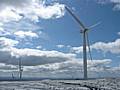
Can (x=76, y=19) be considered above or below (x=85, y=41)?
above

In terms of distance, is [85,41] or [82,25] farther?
[82,25]

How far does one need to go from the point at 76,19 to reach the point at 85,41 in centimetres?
1589

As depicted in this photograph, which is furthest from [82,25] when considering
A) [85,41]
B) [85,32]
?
[85,41]

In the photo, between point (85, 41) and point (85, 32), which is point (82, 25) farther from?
point (85, 41)

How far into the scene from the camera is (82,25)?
172 m

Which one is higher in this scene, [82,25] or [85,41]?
A: [82,25]

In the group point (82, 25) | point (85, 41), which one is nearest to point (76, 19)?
point (82, 25)

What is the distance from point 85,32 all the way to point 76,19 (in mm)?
8937

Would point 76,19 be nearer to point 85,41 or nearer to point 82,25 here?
point 82,25

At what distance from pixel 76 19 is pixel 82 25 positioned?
538 centimetres

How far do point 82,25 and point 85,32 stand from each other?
4330mm

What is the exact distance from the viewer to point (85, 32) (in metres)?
171

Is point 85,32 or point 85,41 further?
point 85,32

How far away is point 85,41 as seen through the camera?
16000cm
